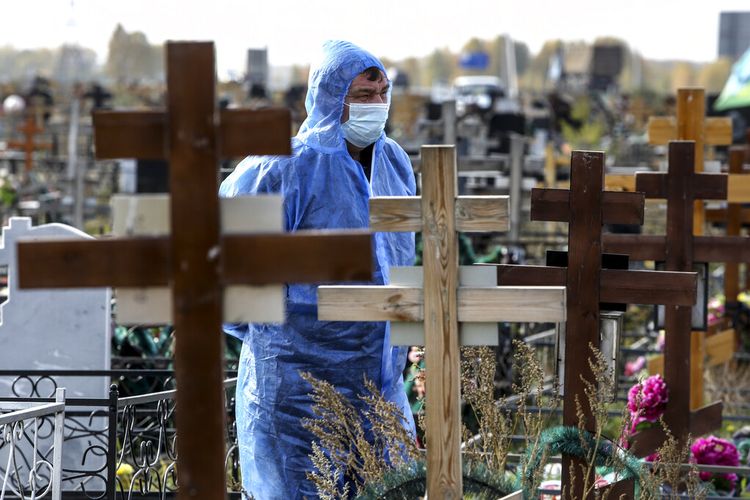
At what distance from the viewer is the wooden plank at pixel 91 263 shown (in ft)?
7.61

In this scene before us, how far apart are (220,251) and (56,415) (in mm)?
1858

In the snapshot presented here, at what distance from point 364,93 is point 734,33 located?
53.2 metres

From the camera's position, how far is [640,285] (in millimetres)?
3672

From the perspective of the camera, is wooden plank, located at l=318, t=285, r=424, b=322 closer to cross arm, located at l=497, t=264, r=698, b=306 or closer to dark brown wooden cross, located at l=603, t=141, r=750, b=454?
cross arm, located at l=497, t=264, r=698, b=306

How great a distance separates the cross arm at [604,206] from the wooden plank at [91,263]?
5.80 ft

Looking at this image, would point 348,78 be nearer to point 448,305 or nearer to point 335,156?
point 335,156

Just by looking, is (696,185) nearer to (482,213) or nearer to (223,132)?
(482,213)

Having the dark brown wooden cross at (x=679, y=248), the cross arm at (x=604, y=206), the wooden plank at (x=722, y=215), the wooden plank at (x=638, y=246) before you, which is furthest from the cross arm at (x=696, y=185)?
the wooden plank at (x=722, y=215)

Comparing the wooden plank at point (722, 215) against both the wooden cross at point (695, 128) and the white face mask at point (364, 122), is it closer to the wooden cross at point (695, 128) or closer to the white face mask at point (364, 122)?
the wooden cross at point (695, 128)

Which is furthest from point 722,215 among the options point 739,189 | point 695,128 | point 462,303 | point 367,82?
point 462,303

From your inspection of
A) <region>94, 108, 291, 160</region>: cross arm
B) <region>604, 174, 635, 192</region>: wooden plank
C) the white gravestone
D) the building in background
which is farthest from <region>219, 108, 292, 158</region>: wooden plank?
the building in background

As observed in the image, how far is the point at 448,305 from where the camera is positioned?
2756mm

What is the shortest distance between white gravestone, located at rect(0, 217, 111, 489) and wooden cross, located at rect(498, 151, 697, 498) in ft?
6.04

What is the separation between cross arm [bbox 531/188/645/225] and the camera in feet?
12.5
